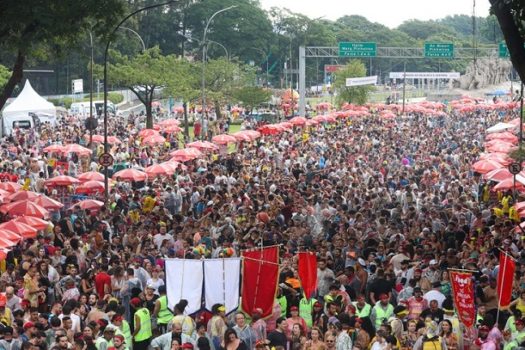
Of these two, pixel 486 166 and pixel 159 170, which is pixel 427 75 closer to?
pixel 486 166

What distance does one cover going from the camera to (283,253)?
19.1m

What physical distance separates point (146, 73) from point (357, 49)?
22.7m

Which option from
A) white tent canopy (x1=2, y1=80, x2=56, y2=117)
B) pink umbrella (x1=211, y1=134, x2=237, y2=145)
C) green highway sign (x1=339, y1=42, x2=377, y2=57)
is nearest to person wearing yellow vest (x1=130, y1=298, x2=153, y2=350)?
pink umbrella (x1=211, y1=134, x2=237, y2=145)

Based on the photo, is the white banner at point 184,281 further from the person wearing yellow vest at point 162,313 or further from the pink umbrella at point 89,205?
the pink umbrella at point 89,205

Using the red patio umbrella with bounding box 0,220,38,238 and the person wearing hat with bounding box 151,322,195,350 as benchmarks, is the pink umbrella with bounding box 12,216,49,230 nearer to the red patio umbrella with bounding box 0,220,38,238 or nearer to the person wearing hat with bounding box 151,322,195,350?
the red patio umbrella with bounding box 0,220,38,238

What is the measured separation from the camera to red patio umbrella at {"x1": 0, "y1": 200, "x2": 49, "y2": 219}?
2214 centimetres

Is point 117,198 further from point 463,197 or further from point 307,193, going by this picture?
point 463,197

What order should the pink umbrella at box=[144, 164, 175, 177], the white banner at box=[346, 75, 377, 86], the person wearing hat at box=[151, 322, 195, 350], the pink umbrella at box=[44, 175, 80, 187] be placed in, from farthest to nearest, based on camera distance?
1. the white banner at box=[346, 75, 377, 86]
2. the pink umbrella at box=[144, 164, 175, 177]
3. the pink umbrella at box=[44, 175, 80, 187]
4. the person wearing hat at box=[151, 322, 195, 350]

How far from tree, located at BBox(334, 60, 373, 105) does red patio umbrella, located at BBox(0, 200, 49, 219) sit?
61484mm

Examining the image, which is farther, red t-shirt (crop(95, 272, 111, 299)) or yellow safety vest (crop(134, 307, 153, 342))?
red t-shirt (crop(95, 272, 111, 299))

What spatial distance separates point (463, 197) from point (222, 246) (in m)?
8.27

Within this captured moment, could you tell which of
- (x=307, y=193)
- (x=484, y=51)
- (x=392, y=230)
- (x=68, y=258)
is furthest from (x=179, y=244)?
(x=484, y=51)

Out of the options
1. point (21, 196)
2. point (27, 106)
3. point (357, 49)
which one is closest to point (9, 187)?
point (21, 196)

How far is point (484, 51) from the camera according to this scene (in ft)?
430
